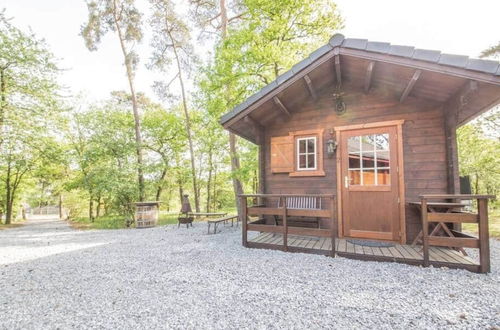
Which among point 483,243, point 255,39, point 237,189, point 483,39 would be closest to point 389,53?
point 483,243

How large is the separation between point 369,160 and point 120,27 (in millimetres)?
11280

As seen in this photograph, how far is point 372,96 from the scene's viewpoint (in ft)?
14.2

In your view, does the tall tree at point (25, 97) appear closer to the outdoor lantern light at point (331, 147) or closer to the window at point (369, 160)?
the outdoor lantern light at point (331, 147)

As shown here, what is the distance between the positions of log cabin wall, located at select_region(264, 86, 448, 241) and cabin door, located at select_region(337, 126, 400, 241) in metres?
0.19

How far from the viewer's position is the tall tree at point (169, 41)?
10.3m

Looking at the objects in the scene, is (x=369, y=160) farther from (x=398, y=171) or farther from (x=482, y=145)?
(x=482, y=145)

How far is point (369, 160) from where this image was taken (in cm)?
428

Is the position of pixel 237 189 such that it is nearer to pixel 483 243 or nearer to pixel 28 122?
pixel 483 243

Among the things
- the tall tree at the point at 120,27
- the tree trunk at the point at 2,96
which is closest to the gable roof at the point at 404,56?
the tall tree at the point at 120,27

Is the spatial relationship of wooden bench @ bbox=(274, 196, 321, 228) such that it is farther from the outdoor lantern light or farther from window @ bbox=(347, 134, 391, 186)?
the outdoor lantern light

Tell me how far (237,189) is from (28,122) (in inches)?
367

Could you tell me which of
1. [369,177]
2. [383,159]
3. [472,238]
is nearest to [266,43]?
[383,159]

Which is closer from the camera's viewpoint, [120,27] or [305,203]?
[305,203]

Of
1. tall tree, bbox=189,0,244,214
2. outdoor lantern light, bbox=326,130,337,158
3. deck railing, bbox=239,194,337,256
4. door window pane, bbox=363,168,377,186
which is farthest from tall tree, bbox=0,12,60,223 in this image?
door window pane, bbox=363,168,377,186
